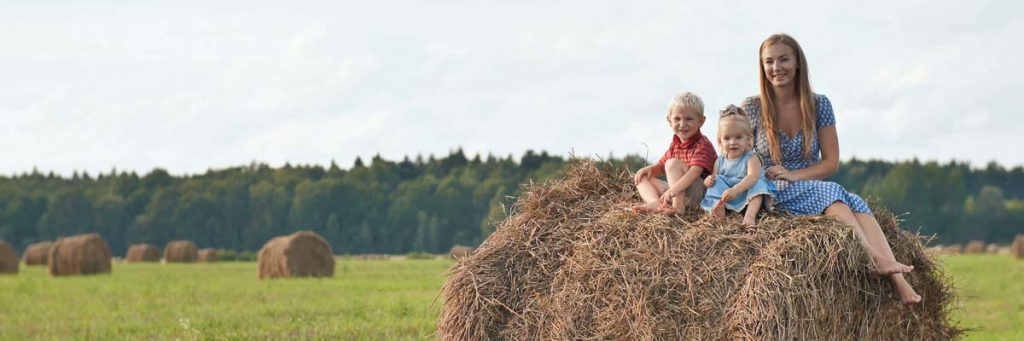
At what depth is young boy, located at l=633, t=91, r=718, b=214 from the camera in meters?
7.93

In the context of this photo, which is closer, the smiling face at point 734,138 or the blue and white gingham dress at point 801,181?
the smiling face at point 734,138

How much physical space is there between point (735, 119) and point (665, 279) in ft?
3.94

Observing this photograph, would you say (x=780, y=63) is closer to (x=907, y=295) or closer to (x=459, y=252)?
(x=907, y=295)

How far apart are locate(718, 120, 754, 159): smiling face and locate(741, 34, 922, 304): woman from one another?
462 mm

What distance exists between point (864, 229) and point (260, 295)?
13798 millimetres

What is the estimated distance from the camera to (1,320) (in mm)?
16047

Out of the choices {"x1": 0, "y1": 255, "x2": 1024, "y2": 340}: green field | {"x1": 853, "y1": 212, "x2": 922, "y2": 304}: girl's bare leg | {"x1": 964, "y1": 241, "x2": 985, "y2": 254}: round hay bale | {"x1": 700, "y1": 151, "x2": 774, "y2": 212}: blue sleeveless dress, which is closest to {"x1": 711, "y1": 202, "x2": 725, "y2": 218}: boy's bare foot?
{"x1": 700, "y1": 151, "x2": 774, "y2": 212}: blue sleeveless dress

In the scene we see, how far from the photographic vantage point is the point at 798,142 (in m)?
8.45

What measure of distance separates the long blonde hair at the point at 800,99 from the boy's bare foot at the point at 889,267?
1056mm

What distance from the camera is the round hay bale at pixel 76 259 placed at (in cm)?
3300

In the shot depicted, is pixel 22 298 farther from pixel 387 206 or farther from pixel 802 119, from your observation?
pixel 387 206

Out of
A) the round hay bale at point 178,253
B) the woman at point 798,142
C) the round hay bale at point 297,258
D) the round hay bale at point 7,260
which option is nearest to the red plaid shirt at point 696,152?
the woman at point 798,142

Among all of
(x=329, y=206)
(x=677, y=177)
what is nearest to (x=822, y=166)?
(x=677, y=177)

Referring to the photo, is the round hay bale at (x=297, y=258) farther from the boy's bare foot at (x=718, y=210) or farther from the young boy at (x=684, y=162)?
the boy's bare foot at (x=718, y=210)
